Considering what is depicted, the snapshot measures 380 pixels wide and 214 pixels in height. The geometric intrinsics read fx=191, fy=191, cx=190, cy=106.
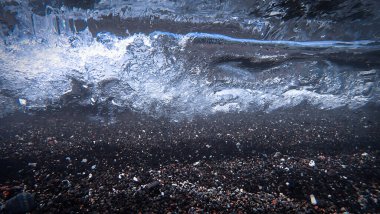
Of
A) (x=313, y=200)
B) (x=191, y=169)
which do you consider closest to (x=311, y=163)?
(x=313, y=200)

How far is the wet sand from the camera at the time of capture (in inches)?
139

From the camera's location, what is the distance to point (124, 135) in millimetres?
6586

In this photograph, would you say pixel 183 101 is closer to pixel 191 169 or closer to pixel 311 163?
pixel 191 169

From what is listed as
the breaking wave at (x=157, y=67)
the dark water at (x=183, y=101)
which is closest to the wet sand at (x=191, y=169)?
the dark water at (x=183, y=101)

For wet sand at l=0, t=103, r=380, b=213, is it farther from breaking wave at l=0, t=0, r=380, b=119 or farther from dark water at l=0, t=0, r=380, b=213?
breaking wave at l=0, t=0, r=380, b=119

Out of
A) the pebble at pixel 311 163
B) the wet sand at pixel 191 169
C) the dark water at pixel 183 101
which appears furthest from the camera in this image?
the pebble at pixel 311 163

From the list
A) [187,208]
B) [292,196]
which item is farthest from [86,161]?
[292,196]

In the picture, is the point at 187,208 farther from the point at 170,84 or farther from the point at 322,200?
the point at 170,84

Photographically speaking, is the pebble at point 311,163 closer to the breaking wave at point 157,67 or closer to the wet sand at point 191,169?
the wet sand at point 191,169

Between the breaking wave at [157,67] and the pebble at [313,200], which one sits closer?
the pebble at [313,200]

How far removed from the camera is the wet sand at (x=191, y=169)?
353 centimetres

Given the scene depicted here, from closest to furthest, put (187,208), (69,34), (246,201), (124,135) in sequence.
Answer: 1. (187,208)
2. (246,201)
3. (124,135)
4. (69,34)

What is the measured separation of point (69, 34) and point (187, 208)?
7.89m

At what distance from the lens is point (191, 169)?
454 centimetres
